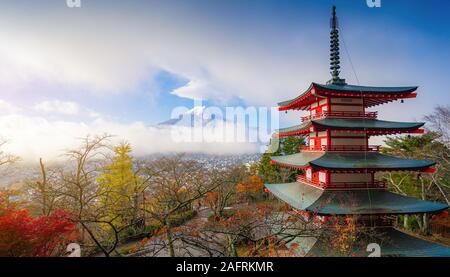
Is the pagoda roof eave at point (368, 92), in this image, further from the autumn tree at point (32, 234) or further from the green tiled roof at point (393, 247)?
the autumn tree at point (32, 234)

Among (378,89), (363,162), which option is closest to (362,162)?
(363,162)

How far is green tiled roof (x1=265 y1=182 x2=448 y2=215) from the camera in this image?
4922mm

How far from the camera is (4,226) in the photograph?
3.58 metres

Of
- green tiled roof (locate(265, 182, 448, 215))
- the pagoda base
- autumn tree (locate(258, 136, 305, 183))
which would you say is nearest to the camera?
the pagoda base

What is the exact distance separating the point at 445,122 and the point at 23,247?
556 inches

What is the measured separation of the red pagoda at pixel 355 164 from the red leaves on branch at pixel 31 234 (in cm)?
569

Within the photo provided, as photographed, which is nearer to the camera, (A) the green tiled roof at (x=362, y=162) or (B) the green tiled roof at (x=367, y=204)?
(B) the green tiled roof at (x=367, y=204)

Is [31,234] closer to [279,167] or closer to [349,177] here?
[349,177]

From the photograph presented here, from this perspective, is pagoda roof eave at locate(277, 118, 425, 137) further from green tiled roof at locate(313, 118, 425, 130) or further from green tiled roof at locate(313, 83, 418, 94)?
green tiled roof at locate(313, 83, 418, 94)

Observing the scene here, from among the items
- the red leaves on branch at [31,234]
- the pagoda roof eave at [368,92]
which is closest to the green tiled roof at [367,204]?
the pagoda roof eave at [368,92]

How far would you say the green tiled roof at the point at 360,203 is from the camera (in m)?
4.92

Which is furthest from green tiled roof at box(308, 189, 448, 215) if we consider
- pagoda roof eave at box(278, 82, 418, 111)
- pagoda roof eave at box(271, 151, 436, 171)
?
pagoda roof eave at box(278, 82, 418, 111)
